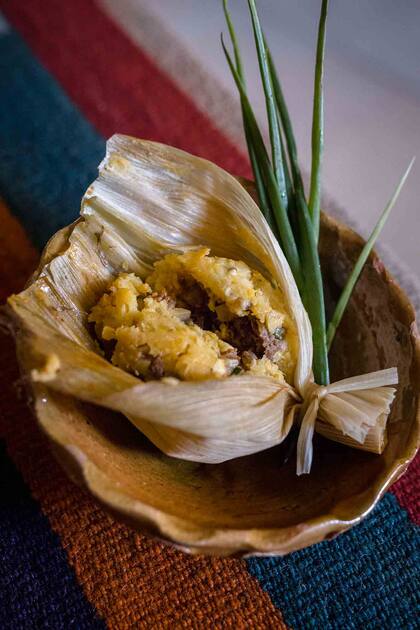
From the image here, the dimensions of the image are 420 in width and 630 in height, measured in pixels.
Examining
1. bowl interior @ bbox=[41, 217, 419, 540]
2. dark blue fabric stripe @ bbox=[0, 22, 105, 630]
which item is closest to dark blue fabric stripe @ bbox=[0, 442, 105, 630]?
dark blue fabric stripe @ bbox=[0, 22, 105, 630]

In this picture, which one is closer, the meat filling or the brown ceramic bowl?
the brown ceramic bowl

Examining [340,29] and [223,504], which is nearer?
[223,504]

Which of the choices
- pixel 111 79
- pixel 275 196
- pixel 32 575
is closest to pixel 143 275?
pixel 275 196

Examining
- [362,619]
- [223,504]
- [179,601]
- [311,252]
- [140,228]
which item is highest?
[140,228]

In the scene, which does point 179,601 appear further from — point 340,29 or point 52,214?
point 340,29

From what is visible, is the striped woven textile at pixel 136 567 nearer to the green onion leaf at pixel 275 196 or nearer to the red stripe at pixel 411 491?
the red stripe at pixel 411 491

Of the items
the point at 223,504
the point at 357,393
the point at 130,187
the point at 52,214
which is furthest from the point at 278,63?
the point at 223,504

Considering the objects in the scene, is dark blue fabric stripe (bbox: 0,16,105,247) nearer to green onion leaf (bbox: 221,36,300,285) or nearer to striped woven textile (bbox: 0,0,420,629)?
striped woven textile (bbox: 0,0,420,629)

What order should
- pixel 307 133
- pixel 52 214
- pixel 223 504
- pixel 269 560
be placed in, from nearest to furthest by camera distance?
pixel 223 504
pixel 269 560
pixel 52 214
pixel 307 133
